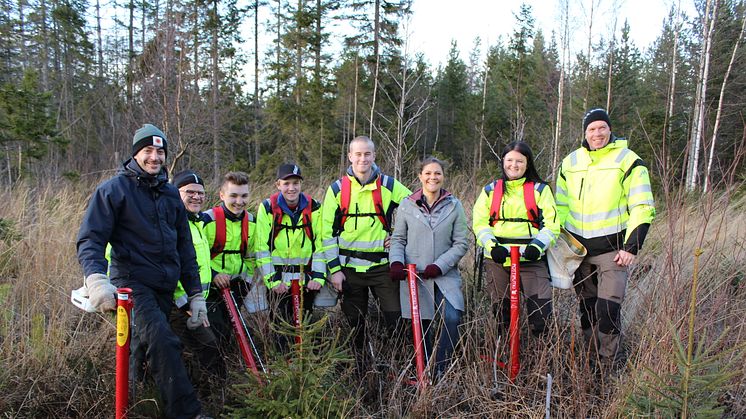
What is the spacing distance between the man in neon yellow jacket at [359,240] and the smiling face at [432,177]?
Answer: 421 mm

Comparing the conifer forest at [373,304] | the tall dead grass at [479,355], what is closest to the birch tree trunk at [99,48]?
the conifer forest at [373,304]

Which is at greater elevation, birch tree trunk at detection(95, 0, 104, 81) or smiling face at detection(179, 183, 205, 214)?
birch tree trunk at detection(95, 0, 104, 81)

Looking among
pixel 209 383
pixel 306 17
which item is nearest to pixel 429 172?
pixel 209 383

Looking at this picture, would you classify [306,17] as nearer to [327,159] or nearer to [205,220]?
[327,159]

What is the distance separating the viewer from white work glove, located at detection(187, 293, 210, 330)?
3127mm

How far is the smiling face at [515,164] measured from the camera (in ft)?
12.0

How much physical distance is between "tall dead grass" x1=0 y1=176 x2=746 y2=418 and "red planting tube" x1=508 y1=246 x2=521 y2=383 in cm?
8

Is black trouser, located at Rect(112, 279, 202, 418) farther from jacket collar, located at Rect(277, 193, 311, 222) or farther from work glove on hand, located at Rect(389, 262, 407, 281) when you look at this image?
work glove on hand, located at Rect(389, 262, 407, 281)

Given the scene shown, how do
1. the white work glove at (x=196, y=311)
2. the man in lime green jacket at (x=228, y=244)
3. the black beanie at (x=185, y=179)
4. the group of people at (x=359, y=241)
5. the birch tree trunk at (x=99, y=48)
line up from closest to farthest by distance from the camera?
the group of people at (x=359, y=241) < the white work glove at (x=196, y=311) < the black beanie at (x=185, y=179) < the man in lime green jacket at (x=228, y=244) < the birch tree trunk at (x=99, y=48)

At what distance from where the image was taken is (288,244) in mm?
4031

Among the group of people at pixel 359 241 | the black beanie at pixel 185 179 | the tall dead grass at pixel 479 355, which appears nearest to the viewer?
the tall dead grass at pixel 479 355

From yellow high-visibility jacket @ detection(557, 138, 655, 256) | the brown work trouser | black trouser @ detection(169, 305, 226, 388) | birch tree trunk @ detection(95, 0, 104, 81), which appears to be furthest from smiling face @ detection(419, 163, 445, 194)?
birch tree trunk @ detection(95, 0, 104, 81)

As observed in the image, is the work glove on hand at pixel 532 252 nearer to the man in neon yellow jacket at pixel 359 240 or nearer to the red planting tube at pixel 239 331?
the man in neon yellow jacket at pixel 359 240

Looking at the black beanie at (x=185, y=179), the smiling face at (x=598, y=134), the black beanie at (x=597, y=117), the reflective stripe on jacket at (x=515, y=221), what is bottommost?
the reflective stripe on jacket at (x=515, y=221)
